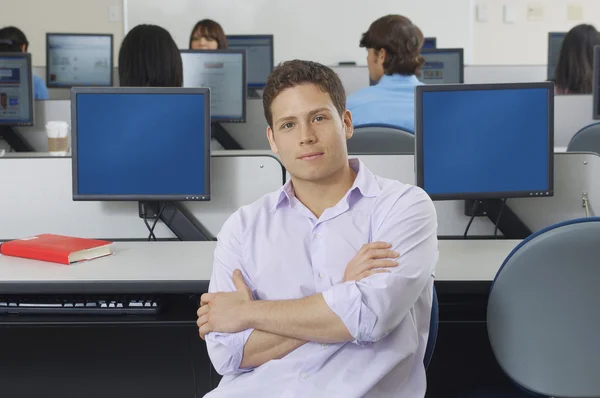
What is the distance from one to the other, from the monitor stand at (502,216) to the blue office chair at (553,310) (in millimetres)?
958

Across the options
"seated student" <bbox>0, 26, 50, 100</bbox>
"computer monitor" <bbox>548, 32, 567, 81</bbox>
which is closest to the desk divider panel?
"seated student" <bbox>0, 26, 50, 100</bbox>

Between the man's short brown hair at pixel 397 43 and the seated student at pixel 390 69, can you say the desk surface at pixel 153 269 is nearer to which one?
the seated student at pixel 390 69

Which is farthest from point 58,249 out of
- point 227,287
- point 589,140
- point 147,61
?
point 589,140

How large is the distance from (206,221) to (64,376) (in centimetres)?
64

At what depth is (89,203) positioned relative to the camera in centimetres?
255

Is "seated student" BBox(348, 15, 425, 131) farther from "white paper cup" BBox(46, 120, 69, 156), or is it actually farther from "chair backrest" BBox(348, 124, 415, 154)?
"white paper cup" BBox(46, 120, 69, 156)

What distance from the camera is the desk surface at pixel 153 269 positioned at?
1941 mm

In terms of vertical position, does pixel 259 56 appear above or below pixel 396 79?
above

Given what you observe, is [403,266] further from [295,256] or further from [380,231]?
[295,256]

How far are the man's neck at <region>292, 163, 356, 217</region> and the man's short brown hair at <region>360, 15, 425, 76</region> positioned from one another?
1.83 metres

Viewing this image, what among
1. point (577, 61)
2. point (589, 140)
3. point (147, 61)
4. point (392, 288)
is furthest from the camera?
point (577, 61)

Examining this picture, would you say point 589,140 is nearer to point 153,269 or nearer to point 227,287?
point 153,269

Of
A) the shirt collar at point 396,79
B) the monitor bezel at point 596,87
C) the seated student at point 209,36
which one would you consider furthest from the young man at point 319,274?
the seated student at point 209,36

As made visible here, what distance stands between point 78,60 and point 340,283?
15.2ft
